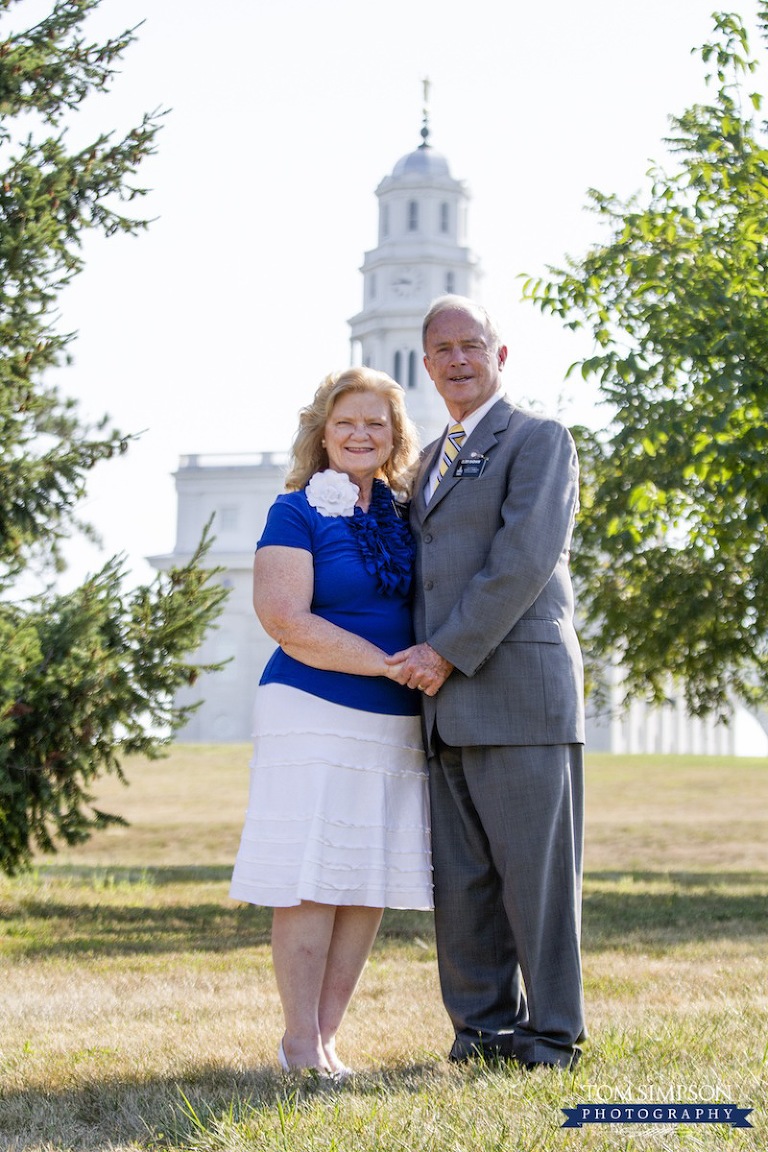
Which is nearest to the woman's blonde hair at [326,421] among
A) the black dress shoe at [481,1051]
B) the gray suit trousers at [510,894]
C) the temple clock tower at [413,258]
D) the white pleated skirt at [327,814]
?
the white pleated skirt at [327,814]

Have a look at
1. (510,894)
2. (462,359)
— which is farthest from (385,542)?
(510,894)

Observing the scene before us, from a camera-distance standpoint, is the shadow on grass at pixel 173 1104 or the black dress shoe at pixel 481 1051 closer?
the shadow on grass at pixel 173 1104

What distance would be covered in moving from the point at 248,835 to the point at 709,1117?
1756mm

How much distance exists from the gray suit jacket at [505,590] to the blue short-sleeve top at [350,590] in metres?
0.09

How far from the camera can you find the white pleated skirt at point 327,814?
4.36 metres

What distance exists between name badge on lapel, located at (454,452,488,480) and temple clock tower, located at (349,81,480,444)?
70.0m

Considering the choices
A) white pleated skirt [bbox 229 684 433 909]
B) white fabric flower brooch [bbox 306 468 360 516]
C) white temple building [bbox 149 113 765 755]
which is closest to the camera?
white pleated skirt [bbox 229 684 433 909]

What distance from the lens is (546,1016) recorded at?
14.2 ft

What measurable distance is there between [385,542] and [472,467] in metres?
0.38

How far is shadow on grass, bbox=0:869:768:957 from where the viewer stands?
334 inches

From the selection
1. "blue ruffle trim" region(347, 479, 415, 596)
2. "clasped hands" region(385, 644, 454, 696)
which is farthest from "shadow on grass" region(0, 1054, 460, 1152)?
"blue ruffle trim" region(347, 479, 415, 596)

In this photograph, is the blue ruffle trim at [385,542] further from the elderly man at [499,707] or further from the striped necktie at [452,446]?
the striped necktie at [452,446]

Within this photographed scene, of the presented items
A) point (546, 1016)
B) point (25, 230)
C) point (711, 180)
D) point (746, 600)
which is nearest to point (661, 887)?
point (746, 600)

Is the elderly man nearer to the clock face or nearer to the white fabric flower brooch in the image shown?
the white fabric flower brooch
